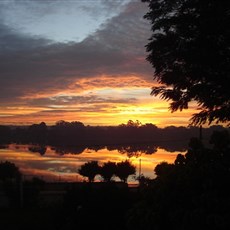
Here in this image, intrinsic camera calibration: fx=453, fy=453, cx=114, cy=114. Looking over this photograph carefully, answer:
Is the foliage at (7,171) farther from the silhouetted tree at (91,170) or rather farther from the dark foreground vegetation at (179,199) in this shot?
the dark foreground vegetation at (179,199)

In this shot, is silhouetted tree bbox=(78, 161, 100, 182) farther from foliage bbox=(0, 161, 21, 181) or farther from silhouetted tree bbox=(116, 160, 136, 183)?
foliage bbox=(0, 161, 21, 181)

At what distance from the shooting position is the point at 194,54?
14.1m

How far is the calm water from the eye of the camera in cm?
5193

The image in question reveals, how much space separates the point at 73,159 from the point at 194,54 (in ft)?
215

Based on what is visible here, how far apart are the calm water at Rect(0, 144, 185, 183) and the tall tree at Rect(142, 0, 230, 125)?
2100 cm

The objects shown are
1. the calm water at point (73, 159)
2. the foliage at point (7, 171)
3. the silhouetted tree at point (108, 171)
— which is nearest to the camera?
the silhouetted tree at point (108, 171)

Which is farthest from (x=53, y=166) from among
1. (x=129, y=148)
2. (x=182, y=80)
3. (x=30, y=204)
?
(x=182, y=80)

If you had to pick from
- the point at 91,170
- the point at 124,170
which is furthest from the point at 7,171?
the point at 124,170

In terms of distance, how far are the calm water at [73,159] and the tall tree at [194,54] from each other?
21004mm

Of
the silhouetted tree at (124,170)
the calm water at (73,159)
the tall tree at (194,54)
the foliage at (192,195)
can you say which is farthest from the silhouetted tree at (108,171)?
the foliage at (192,195)

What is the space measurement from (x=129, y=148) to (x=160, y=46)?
70645 mm

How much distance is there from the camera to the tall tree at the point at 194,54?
13656 mm

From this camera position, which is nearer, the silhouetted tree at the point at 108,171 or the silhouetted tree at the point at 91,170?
the silhouetted tree at the point at 108,171

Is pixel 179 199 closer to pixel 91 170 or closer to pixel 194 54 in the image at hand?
pixel 194 54
